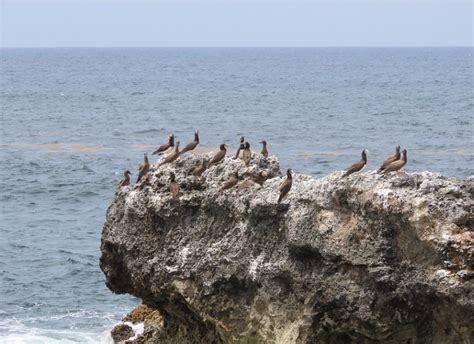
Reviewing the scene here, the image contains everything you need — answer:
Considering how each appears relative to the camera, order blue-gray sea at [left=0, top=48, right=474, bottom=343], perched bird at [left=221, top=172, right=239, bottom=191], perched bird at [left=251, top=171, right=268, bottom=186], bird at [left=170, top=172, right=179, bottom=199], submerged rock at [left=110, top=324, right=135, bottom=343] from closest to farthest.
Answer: perched bird at [left=221, top=172, right=239, bottom=191] < perched bird at [left=251, top=171, right=268, bottom=186] < bird at [left=170, top=172, right=179, bottom=199] < submerged rock at [left=110, top=324, right=135, bottom=343] < blue-gray sea at [left=0, top=48, right=474, bottom=343]

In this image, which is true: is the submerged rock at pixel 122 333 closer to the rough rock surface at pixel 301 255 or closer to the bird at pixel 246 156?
the rough rock surface at pixel 301 255

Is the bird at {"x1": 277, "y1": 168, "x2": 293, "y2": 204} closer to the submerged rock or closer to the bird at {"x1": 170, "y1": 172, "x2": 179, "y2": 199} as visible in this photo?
the bird at {"x1": 170, "y1": 172, "x2": 179, "y2": 199}

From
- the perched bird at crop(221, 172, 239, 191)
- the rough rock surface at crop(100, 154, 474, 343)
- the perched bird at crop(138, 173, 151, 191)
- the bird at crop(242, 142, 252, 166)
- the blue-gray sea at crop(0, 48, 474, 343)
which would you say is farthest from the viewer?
the blue-gray sea at crop(0, 48, 474, 343)

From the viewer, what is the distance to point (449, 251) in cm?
1309

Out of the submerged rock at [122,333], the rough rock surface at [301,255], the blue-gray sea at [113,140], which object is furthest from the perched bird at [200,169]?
the blue-gray sea at [113,140]

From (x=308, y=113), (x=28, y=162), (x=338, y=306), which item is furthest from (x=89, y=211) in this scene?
(x=308, y=113)

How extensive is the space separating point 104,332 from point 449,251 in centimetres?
1191

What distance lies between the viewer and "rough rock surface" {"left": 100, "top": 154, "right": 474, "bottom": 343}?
43.8ft

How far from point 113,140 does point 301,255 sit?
44.0 m

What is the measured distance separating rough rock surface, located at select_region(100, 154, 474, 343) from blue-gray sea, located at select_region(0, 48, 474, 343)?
23.6ft

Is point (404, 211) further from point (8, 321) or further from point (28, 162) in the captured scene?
point (28, 162)

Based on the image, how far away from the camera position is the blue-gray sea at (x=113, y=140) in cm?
2725

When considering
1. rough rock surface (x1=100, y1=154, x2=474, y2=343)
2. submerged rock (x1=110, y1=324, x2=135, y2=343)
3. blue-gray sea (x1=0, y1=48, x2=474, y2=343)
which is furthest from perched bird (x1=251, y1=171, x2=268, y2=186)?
blue-gray sea (x1=0, y1=48, x2=474, y2=343)

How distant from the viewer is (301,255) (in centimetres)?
1459
